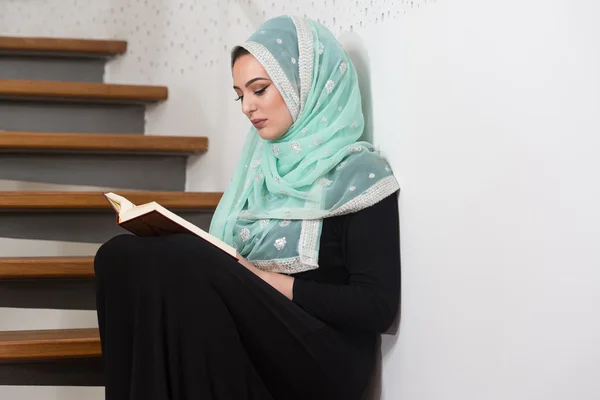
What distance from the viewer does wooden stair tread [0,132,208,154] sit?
2643mm

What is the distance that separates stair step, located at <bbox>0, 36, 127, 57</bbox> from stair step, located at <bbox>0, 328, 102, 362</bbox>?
1.43 metres

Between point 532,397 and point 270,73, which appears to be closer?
point 532,397

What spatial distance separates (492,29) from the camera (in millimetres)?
1289

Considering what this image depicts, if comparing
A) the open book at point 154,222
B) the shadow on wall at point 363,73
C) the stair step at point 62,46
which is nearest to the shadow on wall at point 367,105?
the shadow on wall at point 363,73

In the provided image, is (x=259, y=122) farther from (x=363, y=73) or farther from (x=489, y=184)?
(x=489, y=184)

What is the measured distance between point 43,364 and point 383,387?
0.99 meters

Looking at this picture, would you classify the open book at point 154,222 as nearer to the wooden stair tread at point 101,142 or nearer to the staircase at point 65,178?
the staircase at point 65,178

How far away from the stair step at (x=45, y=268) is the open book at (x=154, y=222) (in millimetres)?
738

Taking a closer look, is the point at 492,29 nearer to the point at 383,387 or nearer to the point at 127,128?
the point at 383,387

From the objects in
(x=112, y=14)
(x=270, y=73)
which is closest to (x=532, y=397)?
(x=270, y=73)

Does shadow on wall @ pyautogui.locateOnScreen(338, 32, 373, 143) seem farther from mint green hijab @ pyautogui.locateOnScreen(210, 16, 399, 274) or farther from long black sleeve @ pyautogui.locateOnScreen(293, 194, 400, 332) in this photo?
long black sleeve @ pyautogui.locateOnScreen(293, 194, 400, 332)

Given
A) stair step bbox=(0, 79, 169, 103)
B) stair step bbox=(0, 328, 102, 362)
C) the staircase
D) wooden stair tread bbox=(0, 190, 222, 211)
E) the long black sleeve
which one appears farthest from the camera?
stair step bbox=(0, 79, 169, 103)

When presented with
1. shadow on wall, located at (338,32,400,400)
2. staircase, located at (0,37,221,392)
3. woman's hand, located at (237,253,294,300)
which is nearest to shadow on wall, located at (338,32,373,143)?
shadow on wall, located at (338,32,400,400)

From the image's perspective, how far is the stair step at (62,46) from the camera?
312cm
